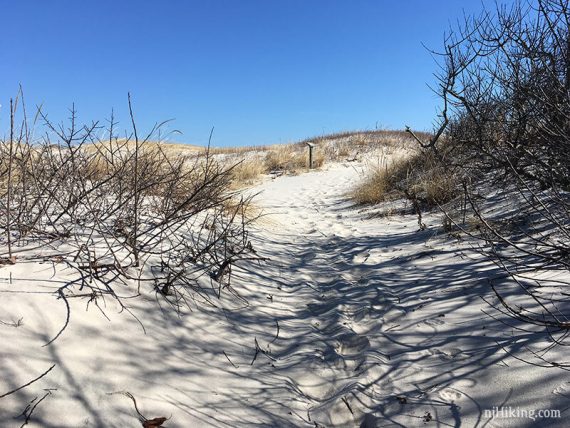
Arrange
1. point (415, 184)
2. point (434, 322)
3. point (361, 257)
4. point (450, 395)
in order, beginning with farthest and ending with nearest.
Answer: point (415, 184), point (361, 257), point (434, 322), point (450, 395)

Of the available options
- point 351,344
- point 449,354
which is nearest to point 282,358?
point 351,344

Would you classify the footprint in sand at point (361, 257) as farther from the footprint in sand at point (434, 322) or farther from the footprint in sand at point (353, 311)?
the footprint in sand at point (434, 322)

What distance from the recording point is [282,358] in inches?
87.0

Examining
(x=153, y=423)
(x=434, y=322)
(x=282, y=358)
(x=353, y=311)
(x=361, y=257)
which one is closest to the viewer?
(x=153, y=423)

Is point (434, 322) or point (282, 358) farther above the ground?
point (434, 322)

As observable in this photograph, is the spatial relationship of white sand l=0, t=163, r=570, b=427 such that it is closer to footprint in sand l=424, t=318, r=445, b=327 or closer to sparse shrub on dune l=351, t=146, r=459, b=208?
footprint in sand l=424, t=318, r=445, b=327

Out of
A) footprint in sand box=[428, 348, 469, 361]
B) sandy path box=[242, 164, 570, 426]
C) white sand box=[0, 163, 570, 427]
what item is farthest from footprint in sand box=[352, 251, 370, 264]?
footprint in sand box=[428, 348, 469, 361]

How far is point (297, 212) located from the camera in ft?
23.3

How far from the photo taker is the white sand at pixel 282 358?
1500 millimetres

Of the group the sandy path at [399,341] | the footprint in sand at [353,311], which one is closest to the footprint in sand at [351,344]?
the sandy path at [399,341]

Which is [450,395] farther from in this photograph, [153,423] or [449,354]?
[153,423]

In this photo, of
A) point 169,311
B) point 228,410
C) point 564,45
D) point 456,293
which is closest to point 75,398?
point 228,410

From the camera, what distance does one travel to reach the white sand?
1500 millimetres

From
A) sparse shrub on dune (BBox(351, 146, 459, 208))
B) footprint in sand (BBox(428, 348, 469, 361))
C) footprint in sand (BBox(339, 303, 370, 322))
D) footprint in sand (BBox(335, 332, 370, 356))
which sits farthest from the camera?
sparse shrub on dune (BBox(351, 146, 459, 208))
